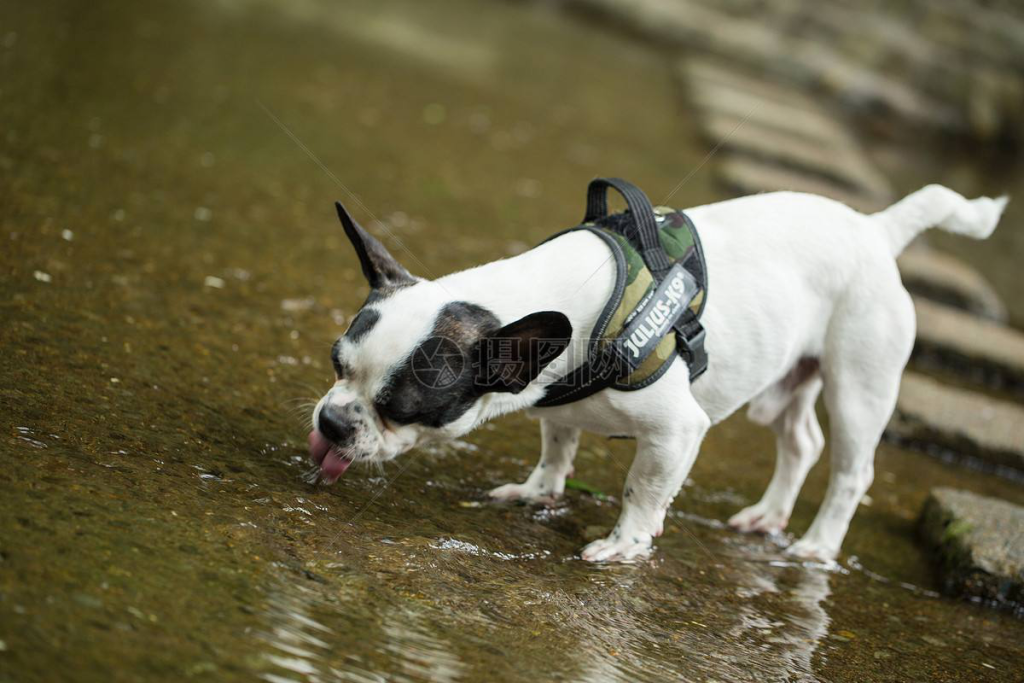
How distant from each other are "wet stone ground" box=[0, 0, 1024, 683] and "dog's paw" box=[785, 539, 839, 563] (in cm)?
7

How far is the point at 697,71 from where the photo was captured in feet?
44.7

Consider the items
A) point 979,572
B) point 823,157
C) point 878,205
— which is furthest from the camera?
point 823,157

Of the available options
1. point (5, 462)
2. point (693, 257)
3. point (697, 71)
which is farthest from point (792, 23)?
point (5, 462)

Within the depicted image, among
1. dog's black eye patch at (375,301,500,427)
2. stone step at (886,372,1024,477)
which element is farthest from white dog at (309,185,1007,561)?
stone step at (886,372,1024,477)

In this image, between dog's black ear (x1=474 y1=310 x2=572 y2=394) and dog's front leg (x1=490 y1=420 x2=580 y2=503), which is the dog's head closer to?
dog's black ear (x1=474 y1=310 x2=572 y2=394)

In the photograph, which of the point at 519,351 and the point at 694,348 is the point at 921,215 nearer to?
the point at 694,348

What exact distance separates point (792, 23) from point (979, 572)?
14585 mm

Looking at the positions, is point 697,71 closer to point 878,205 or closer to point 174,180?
point 878,205

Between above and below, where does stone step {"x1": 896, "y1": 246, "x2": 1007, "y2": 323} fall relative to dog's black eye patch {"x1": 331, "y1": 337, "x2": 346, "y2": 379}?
above

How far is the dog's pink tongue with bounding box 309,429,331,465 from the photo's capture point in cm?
303

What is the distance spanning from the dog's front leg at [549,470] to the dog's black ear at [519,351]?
71cm

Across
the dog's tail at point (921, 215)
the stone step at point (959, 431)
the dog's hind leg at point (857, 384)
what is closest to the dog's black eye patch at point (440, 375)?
the dog's hind leg at point (857, 384)

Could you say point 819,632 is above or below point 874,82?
below

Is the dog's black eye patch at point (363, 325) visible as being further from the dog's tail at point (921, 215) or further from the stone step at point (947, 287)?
the stone step at point (947, 287)
